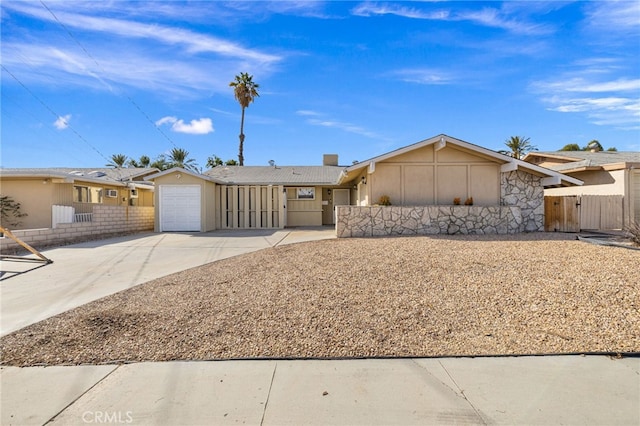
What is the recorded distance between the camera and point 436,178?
1330cm

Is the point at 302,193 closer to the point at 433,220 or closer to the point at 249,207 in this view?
the point at 249,207

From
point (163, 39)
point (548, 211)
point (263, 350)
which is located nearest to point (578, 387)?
point (263, 350)

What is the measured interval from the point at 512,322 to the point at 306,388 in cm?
280

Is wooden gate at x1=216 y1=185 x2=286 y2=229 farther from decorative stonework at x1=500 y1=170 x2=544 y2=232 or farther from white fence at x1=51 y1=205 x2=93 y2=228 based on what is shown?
decorative stonework at x1=500 y1=170 x2=544 y2=232

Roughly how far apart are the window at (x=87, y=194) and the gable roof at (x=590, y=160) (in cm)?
2455

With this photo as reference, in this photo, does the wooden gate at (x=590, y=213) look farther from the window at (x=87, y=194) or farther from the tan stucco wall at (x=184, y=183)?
the window at (x=87, y=194)

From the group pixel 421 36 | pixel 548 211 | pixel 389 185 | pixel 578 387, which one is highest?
pixel 421 36

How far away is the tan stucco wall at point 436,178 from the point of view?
13.2 meters

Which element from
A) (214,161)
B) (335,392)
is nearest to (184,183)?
(335,392)

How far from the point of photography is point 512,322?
3.98m

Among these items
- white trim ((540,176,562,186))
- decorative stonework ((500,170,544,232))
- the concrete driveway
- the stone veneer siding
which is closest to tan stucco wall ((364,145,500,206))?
decorative stonework ((500,170,544,232))

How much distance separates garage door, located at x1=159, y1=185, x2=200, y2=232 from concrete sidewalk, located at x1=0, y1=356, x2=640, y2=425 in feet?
42.0

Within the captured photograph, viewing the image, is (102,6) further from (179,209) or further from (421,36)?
(421,36)

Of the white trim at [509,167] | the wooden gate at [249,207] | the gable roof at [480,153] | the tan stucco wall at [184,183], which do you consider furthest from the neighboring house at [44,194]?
the white trim at [509,167]
